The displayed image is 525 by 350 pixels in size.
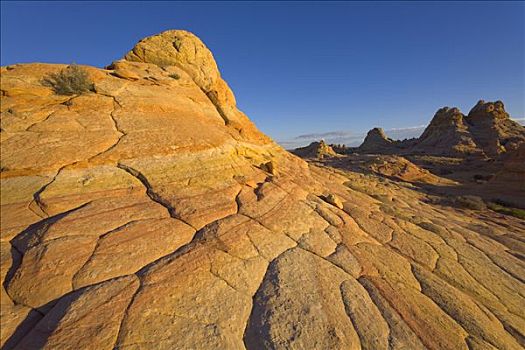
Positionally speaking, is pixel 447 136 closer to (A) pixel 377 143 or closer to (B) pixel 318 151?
(A) pixel 377 143

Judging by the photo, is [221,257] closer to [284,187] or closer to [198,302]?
[198,302]

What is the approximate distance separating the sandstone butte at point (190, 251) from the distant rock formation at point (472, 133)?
69.7 metres

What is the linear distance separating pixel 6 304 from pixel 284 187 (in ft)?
25.3

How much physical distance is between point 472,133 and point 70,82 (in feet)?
319

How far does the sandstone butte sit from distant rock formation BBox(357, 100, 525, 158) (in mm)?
69745

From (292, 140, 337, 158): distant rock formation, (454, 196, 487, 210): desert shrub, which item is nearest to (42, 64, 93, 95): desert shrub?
(454, 196, 487, 210): desert shrub

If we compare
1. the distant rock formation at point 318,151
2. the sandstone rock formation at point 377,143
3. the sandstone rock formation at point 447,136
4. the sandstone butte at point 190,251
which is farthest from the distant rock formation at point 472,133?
the sandstone butte at point 190,251

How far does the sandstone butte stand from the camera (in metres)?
4.28

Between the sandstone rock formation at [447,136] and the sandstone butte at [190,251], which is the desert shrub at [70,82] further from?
the sandstone rock formation at [447,136]

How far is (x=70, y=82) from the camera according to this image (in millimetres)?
8727

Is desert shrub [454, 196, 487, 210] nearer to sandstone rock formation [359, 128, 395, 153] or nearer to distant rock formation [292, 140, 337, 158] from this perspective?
distant rock formation [292, 140, 337, 158]

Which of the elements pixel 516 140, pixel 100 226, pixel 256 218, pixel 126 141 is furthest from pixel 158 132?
pixel 516 140

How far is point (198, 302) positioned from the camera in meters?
4.59

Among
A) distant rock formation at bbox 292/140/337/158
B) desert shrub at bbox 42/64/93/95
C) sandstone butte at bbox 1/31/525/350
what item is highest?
desert shrub at bbox 42/64/93/95
